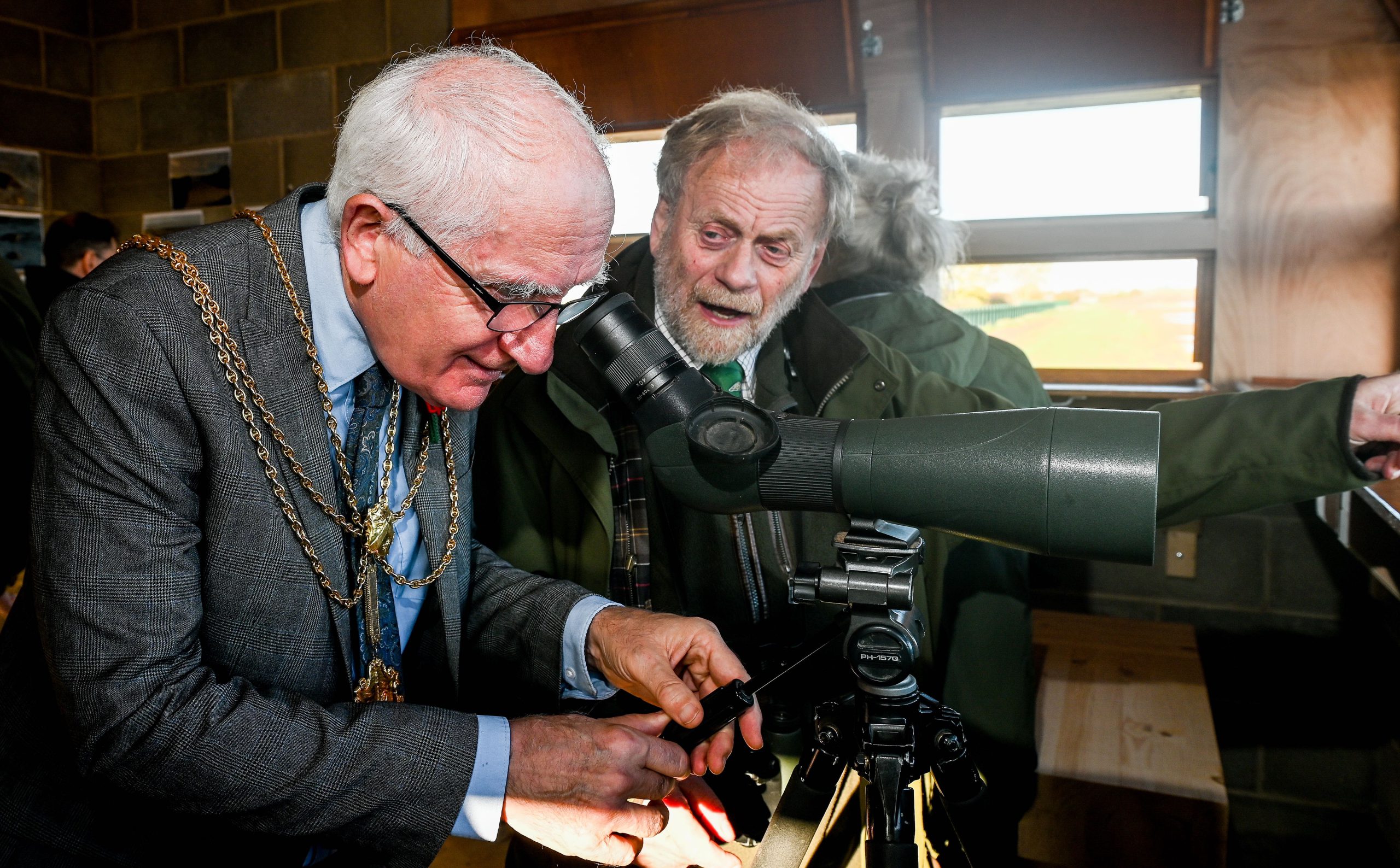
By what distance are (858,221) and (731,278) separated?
613mm

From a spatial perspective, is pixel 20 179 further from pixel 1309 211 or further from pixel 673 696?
pixel 1309 211

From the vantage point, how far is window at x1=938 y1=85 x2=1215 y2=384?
2621mm

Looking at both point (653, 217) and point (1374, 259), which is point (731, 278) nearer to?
point (653, 217)

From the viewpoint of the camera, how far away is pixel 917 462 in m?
0.82

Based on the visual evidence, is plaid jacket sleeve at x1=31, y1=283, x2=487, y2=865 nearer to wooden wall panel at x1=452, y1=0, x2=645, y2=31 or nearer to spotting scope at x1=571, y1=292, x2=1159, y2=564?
spotting scope at x1=571, y1=292, x2=1159, y2=564

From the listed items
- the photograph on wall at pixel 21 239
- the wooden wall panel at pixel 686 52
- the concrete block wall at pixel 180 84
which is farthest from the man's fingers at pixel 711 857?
the photograph on wall at pixel 21 239

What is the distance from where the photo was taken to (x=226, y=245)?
3.18 feet

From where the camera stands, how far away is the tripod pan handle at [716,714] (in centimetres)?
89

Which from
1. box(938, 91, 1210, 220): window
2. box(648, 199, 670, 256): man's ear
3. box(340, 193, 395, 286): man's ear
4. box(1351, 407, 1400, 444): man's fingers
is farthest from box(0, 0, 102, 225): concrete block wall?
box(1351, 407, 1400, 444): man's fingers

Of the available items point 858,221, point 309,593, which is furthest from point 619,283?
point 309,593

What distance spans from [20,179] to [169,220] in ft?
1.89

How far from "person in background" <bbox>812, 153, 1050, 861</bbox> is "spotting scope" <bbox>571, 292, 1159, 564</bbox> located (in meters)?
0.72

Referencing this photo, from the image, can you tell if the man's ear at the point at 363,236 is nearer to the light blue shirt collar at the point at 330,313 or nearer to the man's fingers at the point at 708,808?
the light blue shirt collar at the point at 330,313

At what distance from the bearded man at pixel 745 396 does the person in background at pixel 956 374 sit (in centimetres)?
8
